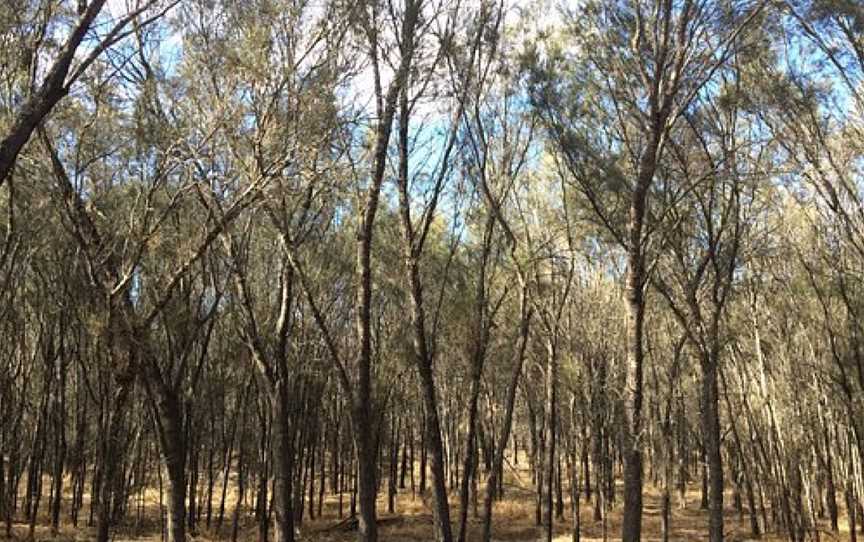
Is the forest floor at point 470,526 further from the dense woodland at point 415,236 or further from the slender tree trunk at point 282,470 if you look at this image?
the slender tree trunk at point 282,470

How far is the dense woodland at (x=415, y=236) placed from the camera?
9742mm

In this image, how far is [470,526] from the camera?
23156 mm

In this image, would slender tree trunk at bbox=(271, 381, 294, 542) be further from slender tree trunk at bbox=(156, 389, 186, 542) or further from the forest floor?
the forest floor

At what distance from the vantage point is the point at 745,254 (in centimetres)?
1560

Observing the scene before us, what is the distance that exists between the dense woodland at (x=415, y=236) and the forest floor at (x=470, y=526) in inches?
10.2

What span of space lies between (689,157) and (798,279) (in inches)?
284

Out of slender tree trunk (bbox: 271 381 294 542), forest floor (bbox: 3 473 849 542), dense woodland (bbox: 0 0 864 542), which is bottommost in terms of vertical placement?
forest floor (bbox: 3 473 849 542)

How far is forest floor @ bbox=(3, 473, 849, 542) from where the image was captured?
68.5 feet

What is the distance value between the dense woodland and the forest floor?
0.85 feet

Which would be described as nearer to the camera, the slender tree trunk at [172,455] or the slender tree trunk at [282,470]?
the slender tree trunk at [172,455]

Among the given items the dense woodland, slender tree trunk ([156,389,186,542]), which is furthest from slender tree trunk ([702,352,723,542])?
slender tree trunk ([156,389,186,542])

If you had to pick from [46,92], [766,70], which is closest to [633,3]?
[766,70]

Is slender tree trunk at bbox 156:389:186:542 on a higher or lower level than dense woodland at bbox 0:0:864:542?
lower

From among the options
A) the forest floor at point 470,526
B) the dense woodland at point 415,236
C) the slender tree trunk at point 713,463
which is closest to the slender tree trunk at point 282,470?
the dense woodland at point 415,236
